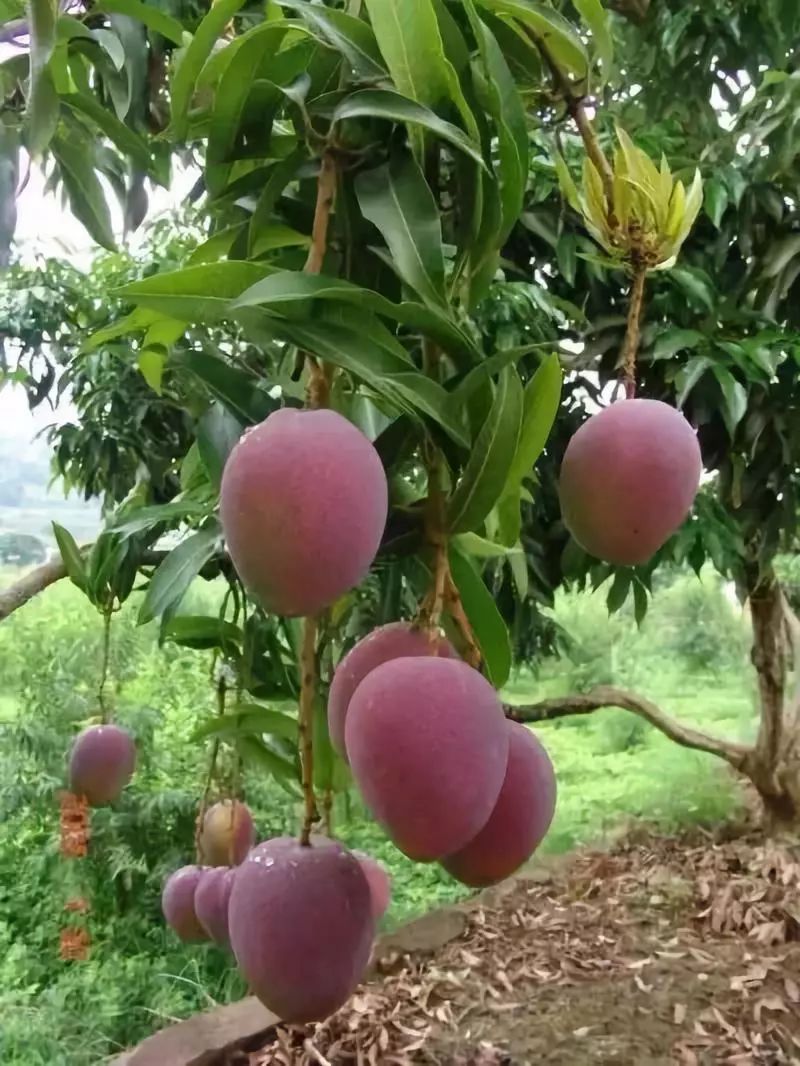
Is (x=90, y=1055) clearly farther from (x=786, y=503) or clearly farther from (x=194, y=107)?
(x=194, y=107)

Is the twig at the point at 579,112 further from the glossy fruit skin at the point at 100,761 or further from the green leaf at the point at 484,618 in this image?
the glossy fruit skin at the point at 100,761

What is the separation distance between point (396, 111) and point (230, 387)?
0.10 m

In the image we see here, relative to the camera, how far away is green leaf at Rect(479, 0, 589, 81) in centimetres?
36

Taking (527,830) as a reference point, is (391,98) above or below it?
above

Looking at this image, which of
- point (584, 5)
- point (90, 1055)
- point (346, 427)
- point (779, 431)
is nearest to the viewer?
point (346, 427)

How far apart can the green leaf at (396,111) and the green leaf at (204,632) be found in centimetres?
41

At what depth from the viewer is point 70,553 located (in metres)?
0.85

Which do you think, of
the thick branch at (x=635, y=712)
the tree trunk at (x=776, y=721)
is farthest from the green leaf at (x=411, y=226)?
the tree trunk at (x=776, y=721)

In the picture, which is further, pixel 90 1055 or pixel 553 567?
pixel 90 1055

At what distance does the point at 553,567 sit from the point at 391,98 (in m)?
0.85

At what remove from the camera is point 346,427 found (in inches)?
10.8

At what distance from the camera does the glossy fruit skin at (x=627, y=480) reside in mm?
344

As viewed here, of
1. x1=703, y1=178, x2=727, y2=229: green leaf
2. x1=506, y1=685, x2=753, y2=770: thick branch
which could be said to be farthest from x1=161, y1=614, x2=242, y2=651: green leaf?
x1=506, y1=685, x2=753, y2=770: thick branch

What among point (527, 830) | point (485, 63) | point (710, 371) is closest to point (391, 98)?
point (485, 63)
